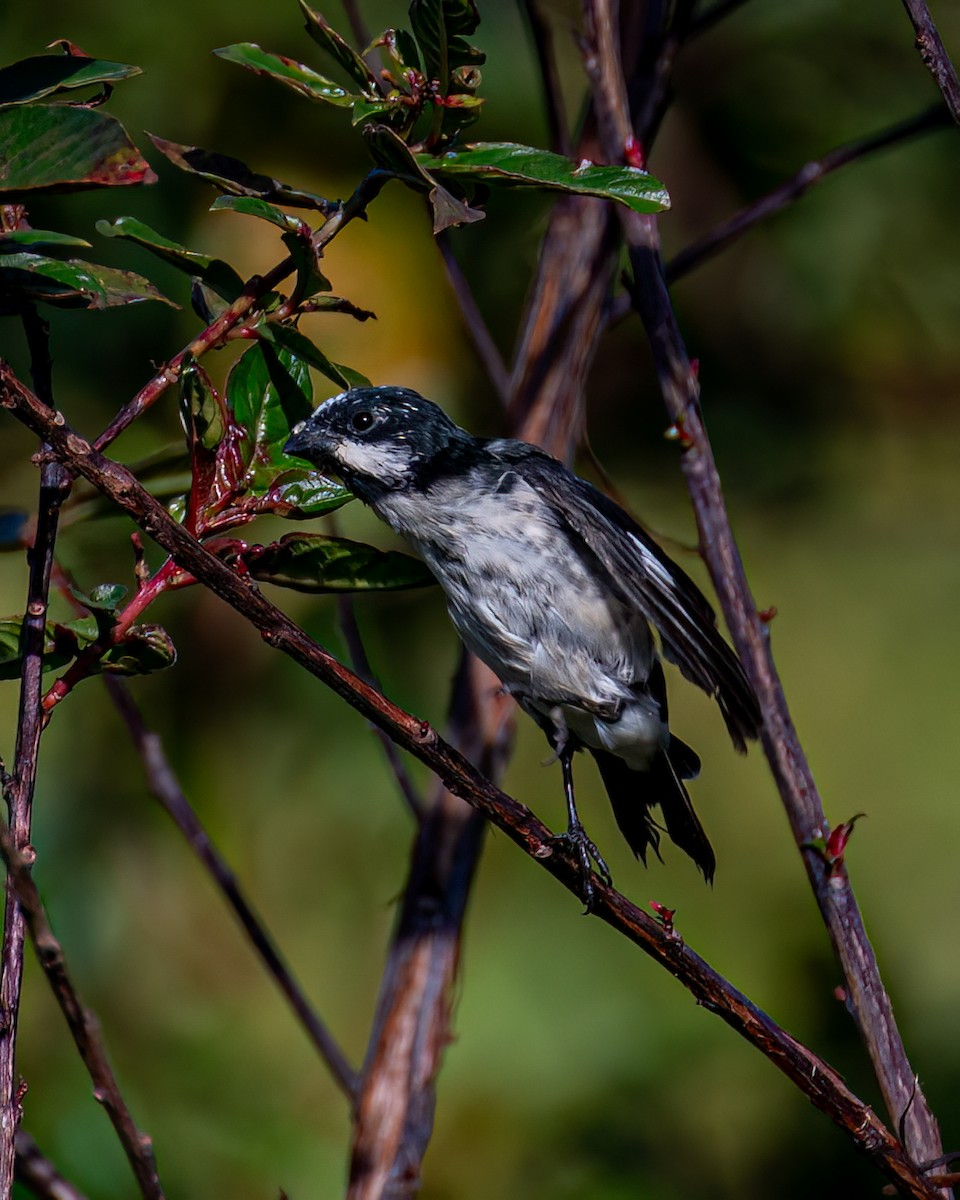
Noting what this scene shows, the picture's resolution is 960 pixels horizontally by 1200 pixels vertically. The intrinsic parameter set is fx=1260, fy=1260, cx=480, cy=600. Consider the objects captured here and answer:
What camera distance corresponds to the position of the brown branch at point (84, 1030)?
44.8 inches

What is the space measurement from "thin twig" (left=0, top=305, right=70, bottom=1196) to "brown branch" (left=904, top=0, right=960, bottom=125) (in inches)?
46.7

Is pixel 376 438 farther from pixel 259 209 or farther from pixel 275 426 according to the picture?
pixel 259 209

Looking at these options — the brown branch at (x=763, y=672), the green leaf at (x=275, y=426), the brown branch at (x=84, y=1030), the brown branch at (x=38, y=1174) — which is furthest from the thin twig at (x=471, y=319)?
the brown branch at (x=38, y=1174)

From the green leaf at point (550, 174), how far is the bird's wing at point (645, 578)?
2.87 feet

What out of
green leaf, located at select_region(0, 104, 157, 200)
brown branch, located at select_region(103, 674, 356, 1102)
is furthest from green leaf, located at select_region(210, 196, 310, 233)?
brown branch, located at select_region(103, 674, 356, 1102)

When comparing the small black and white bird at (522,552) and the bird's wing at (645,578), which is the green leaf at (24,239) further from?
the bird's wing at (645,578)

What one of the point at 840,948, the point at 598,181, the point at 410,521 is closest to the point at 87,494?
the point at 410,521

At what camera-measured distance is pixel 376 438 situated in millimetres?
2328

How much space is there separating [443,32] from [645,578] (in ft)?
3.60

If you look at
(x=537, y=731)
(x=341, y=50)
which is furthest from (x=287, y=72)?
(x=537, y=731)

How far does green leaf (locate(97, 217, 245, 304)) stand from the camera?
4.38 ft

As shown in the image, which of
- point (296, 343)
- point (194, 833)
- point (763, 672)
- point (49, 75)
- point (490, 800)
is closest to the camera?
point (49, 75)

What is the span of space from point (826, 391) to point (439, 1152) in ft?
8.57

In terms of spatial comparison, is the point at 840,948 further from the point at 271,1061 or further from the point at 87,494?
the point at 271,1061
